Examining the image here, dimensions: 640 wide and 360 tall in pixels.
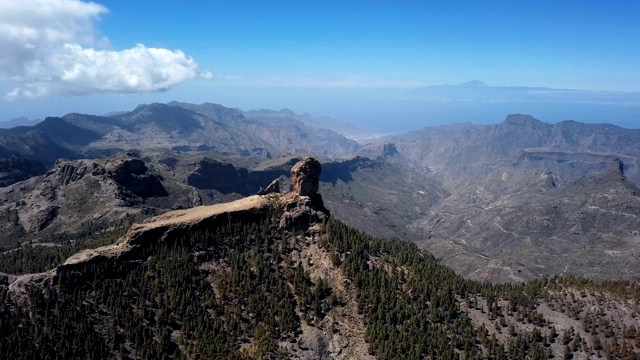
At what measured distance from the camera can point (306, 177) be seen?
152m

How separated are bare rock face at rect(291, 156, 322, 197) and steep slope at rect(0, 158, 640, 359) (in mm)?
5459

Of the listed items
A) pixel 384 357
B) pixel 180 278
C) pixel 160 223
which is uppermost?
pixel 160 223

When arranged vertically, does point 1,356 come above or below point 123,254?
below

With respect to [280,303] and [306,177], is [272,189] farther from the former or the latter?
[280,303]

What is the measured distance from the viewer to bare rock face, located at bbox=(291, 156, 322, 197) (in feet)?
499

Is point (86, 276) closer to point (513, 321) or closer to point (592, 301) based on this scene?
point (513, 321)

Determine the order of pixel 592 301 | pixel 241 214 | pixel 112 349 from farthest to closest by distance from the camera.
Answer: pixel 241 214
pixel 592 301
pixel 112 349

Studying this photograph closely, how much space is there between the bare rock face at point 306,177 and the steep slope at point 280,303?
5459mm

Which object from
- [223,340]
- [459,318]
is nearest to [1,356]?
[223,340]

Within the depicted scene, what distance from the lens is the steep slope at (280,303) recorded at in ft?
363

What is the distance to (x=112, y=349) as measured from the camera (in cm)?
10762

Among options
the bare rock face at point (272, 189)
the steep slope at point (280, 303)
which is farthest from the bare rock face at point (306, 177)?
the bare rock face at point (272, 189)

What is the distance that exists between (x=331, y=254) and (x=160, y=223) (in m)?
48.6

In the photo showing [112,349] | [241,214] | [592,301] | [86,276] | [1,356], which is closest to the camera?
[1,356]
